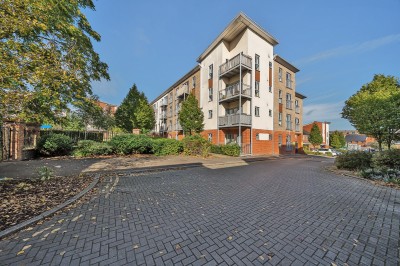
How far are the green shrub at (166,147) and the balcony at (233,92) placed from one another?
834 cm

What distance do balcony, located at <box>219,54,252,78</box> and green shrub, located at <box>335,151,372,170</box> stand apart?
12.6 metres

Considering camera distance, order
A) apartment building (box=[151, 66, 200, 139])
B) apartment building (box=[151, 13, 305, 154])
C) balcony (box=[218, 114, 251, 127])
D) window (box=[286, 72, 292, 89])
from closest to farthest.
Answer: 1. balcony (box=[218, 114, 251, 127])
2. apartment building (box=[151, 13, 305, 154])
3. window (box=[286, 72, 292, 89])
4. apartment building (box=[151, 66, 200, 139])

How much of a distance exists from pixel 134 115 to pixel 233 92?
21.9 m

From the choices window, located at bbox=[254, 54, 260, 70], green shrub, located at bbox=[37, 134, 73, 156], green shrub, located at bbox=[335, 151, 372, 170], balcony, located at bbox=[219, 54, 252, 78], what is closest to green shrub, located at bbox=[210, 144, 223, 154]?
balcony, located at bbox=[219, 54, 252, 78]

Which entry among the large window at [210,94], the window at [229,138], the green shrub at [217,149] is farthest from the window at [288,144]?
the large window at [210,94]

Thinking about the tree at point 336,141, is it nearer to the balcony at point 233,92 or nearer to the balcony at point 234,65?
the balcony at point 233,92

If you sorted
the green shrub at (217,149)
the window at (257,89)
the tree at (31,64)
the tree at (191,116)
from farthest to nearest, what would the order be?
1. the window at (257,89)
2. the tree at (191,116)
3. the green shrub at (217,149)
4. the tree at (31,64)

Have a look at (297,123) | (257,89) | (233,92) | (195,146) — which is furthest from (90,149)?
(297,123)

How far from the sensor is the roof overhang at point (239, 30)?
1825cm

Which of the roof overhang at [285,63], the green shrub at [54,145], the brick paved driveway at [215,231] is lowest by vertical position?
the brick paved driveway at [215,231]

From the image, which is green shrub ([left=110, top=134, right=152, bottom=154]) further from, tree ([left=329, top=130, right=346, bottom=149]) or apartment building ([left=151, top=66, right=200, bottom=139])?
tree ([left=329, top=130, right=346, bottom=149])

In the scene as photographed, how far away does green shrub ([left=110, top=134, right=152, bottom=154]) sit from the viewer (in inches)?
528

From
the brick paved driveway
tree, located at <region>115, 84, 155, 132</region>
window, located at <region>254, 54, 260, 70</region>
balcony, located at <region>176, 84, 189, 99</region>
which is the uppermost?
window, located at <region>254, 54, 260, 70</region>

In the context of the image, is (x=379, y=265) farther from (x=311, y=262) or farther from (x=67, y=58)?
(x=67, y=58)
